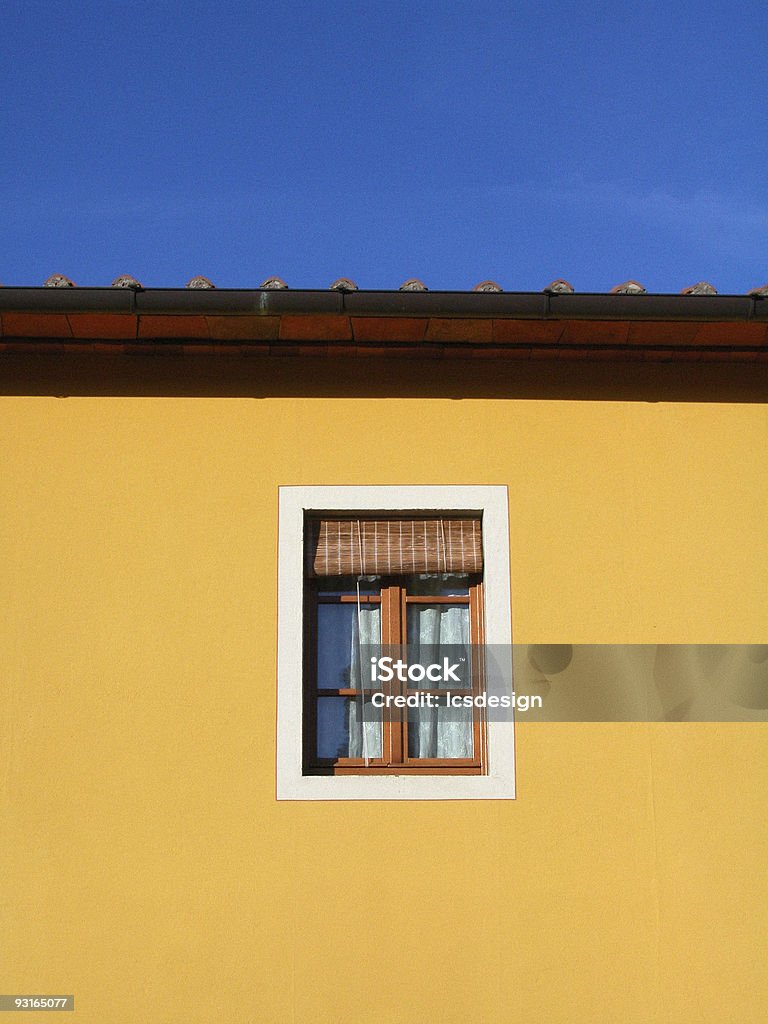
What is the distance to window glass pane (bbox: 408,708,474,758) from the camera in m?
5.66

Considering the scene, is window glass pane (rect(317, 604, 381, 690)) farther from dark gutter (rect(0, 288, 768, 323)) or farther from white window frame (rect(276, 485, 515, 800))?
dark gutter (rect(0, 288, 768, 323))

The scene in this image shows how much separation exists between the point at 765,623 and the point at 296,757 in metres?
2.49

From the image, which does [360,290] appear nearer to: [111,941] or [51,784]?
[51,784]

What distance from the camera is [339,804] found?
536cm

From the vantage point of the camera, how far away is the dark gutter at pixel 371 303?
210 inches

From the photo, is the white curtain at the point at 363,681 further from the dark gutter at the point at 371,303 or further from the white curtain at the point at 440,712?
the dark gutter at the point at 371,303

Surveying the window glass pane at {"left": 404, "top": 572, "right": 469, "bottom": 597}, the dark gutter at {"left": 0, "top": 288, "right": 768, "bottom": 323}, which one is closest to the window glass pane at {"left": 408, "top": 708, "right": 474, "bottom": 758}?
the window glass pane at {"left": 404, "top": 572, "right": 469, "bottom": 597}

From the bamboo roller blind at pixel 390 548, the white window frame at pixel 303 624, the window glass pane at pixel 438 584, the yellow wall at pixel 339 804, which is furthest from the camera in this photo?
the window glass pane at pixel 438 584

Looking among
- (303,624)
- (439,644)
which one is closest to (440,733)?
(439,644)

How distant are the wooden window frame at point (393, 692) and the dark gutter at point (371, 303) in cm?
141

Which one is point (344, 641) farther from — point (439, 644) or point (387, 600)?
point (439, 644)

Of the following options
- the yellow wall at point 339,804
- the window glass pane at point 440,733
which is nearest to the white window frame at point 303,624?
the yellow wall at point 339,804

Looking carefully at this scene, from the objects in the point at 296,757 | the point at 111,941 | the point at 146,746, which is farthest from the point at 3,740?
the point at 296,757

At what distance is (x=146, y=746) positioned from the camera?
5418 mm
